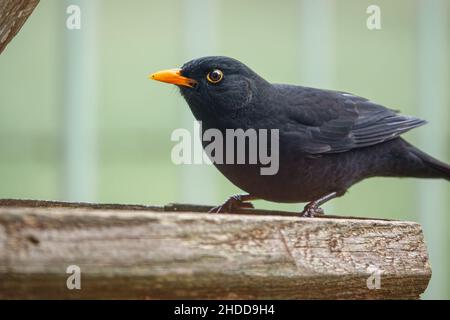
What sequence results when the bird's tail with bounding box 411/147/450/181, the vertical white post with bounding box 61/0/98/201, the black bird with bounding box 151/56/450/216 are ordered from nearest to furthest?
the black bird with bounding box 151/56/450/216 → the bird's tail with bounding box 411/147/450/181 → the vertical white post with bounding box 61/0/98/201

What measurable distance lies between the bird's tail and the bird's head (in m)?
1.25

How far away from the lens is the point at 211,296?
7.97 feet

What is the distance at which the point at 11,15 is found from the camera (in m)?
3.30

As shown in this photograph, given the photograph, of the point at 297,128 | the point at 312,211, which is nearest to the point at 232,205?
the point at 312,211

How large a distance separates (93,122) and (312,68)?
249 centimetres

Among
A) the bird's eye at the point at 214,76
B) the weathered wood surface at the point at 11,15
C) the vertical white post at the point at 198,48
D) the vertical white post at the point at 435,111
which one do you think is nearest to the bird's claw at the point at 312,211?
the bird's eye at the point at 214,76

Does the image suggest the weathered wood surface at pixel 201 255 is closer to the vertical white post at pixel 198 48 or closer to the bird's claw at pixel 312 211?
the bird's claw at pixel 312 211

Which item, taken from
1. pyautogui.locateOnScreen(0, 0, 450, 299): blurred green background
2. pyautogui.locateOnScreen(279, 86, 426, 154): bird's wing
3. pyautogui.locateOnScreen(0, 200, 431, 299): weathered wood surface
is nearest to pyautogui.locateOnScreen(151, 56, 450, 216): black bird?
pyautogui.locateOnScreen(279, 86, 426, 154): bird's wing

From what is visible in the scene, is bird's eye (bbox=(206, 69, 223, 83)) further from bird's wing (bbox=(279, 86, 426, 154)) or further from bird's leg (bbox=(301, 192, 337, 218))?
bird's leg (bbox=(301, 192, 337, 218))

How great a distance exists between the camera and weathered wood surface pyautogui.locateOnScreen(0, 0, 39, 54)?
3270mm
